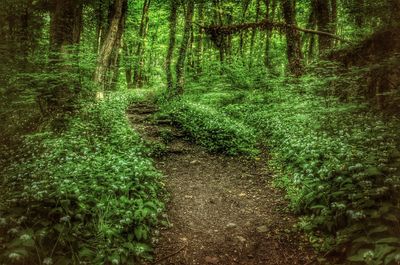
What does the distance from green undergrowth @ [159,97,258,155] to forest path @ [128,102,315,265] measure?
0.57 metres

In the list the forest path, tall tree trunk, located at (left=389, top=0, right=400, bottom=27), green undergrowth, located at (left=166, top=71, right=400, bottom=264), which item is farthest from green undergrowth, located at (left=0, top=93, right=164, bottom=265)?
tall tree trunk, located at (left=389, top=0, right=400, bottom=27)

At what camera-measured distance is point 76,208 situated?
5008 millimetres

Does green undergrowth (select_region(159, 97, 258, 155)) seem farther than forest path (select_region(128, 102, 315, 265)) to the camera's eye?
Yes

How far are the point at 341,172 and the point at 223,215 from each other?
2.65 m

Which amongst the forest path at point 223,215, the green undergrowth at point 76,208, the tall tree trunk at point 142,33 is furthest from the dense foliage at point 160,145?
the tall tree trunk at point 142,33

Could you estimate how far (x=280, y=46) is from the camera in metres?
22.5

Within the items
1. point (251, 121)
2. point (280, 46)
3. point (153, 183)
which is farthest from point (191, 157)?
point (280, 46)

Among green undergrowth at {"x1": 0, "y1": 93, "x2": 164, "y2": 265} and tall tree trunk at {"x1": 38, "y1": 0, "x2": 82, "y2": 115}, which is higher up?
tall tree trunk at {"x1": 38, "y1": 0, "x2": 82, "y2": 115}

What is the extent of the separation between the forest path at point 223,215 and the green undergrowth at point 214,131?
22.3 inches

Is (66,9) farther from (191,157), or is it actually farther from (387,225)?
(387,225)

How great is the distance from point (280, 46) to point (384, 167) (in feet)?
63.2

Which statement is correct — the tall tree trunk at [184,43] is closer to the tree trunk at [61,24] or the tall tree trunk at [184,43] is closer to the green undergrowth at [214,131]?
the green undergrowth at [214,131]

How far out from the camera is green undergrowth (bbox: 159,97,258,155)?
10727mm

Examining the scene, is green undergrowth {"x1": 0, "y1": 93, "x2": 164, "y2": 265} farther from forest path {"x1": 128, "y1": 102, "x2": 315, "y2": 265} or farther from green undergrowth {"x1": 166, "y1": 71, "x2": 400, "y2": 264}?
green undergrowth {"x1": 166, "y1": 71, "x2": 400, "y2": 264}
